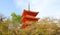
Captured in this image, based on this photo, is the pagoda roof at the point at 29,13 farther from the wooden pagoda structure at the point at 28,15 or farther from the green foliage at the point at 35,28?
the green foliage at the point at 35,28

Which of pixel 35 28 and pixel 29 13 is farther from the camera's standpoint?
pixel 29 13

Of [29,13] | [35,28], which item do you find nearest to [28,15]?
[29,13]

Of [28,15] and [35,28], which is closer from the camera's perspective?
[35,28]

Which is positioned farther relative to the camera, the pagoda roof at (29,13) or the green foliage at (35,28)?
the pagoda roof at (29,13)

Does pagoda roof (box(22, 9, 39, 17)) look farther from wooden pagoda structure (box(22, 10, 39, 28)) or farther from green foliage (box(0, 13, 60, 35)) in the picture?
green foliage (box(0, 13, 60, 35))

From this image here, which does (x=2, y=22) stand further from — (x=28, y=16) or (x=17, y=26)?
(x=28, y=16)

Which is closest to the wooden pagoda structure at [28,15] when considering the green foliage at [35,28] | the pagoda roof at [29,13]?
the pagoda roof at [29,13]

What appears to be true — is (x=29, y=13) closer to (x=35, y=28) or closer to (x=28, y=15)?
(x=28, y=15)

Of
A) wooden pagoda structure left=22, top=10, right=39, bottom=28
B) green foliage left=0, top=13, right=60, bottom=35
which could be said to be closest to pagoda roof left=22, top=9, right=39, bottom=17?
wooden pagoda structure left=22, top=10, right=39, bottom=28

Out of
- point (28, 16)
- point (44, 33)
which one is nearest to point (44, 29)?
point (44, 33)

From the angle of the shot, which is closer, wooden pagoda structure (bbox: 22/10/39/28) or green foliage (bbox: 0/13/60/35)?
green foliage (bbox: 0/13/60/35)

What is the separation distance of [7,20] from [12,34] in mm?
1058

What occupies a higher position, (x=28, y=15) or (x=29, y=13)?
(x=29, y=13)

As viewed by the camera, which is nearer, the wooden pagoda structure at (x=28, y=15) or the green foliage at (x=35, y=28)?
the green foliage at (x=35, y=28)
